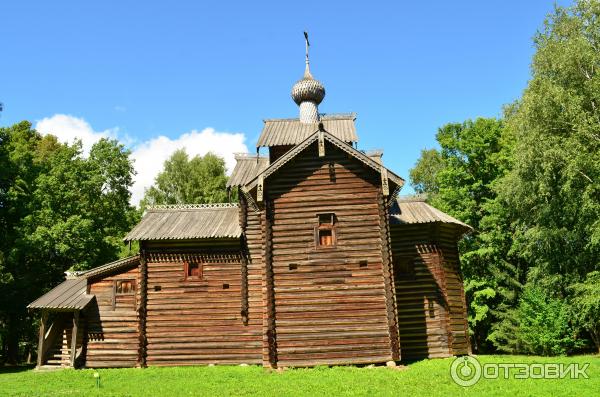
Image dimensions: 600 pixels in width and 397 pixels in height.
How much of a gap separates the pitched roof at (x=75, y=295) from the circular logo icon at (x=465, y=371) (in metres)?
14.7

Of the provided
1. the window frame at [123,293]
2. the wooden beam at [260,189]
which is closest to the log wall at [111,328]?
the window frame at [123,293]

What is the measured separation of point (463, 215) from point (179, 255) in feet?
59.6

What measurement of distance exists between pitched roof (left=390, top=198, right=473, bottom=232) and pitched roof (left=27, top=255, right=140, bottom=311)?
40.4ft

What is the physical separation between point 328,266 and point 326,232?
4.56ft

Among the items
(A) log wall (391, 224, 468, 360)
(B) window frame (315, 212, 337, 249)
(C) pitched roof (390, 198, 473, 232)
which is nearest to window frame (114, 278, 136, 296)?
(B) window frame (315, 212, 337, 249)

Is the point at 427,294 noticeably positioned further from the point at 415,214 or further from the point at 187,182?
the point at 187,182

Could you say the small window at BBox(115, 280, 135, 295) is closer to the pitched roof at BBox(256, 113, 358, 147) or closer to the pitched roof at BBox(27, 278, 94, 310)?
the pitched roof at BBox(27, 278, 94, 310)

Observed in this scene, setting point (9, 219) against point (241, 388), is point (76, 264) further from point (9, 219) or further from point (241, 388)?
point (241, 388)

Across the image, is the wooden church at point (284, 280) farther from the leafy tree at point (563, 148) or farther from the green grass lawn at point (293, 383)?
the leafy tree at point (563, 148)

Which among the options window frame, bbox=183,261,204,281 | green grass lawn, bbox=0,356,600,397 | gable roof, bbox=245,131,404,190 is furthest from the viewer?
window frame, bbox=183,261,204,281

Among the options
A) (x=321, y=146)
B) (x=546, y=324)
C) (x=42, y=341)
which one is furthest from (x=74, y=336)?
(x=546, y=324)

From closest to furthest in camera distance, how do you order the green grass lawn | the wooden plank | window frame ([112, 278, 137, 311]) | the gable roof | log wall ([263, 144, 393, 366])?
the green grass lawn < log wall ([263, 144, 393, 366]) < the gable roof < the wooden plank < window frame ([112, 278, 137, 311])

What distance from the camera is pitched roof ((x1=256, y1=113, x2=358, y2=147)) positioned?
2495 centimetres

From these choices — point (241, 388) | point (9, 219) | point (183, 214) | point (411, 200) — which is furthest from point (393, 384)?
point (9, 219)
